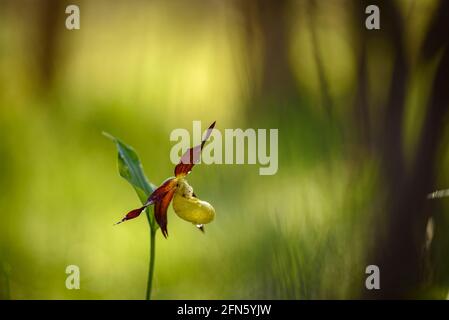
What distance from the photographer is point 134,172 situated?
3.11m

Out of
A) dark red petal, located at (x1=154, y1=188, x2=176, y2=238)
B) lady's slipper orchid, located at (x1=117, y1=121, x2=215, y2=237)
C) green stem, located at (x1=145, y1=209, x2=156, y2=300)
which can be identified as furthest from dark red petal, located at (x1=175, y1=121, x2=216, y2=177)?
green stem, located at (x1=145, y1=209, x2=156, y2=300)

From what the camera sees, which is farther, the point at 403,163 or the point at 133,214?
the point at 403,163

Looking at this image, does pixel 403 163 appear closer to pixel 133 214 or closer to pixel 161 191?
pixel 161 191

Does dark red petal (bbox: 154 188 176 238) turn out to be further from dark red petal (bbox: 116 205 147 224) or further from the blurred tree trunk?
the blurred tree trunk

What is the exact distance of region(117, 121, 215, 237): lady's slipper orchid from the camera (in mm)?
3057

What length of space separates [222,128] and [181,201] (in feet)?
1.32

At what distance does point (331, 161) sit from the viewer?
327cm

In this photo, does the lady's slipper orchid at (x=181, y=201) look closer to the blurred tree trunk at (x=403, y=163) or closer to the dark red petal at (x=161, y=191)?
the dark red petal at (x=161, y=191)

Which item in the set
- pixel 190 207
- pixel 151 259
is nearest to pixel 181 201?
pixel 190 207
